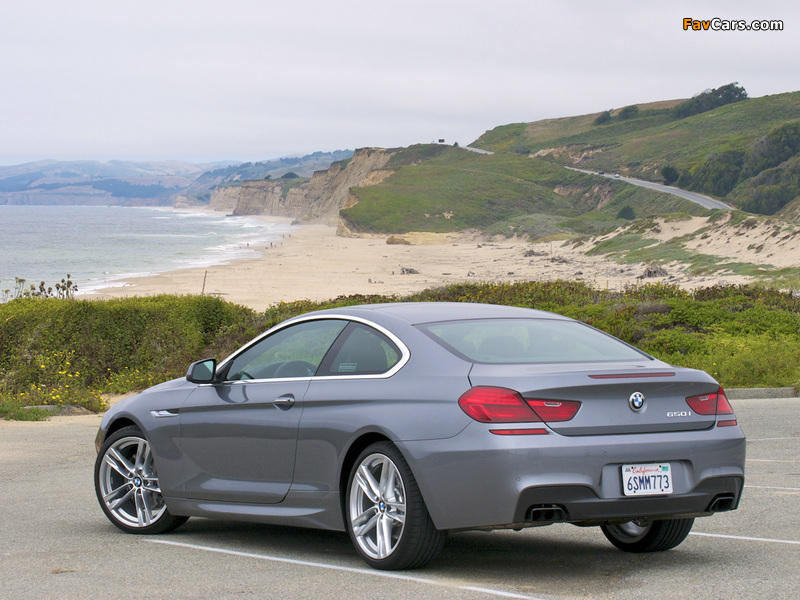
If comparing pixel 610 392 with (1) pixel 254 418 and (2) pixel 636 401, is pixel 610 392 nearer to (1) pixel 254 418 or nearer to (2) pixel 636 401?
(2) pixel 636 401

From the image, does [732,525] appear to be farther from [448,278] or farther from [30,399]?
[448,278]

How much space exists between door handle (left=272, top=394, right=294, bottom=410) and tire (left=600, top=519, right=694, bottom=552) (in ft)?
6.97

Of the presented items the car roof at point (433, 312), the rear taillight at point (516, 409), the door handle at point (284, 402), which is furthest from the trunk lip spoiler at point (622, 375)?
the door handle at point (284, 402)

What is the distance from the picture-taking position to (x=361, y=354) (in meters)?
5.71

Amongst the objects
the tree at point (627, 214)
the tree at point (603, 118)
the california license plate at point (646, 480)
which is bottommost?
the california license plate at point (646, 480)

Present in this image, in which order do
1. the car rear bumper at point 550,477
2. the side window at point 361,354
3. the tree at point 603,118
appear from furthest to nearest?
the tree at point 603,118
the side window at point 361,354
the car rear bumper at point 550,477

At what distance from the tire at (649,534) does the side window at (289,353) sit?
2113 millimetres

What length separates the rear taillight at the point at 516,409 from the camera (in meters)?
4.84

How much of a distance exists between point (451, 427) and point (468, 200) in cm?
11395

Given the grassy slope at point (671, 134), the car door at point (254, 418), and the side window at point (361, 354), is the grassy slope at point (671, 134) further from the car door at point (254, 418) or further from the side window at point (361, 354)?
the side window at point (361, 354)

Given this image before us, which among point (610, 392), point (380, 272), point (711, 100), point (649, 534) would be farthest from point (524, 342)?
point (711, 100)

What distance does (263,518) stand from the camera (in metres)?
5.98

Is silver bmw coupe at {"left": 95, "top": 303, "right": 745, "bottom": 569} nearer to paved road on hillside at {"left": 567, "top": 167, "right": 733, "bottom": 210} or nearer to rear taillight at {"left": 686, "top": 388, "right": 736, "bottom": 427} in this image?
rear taillight at {"left": 686, "top": 388, "right": 736, "bottom": 427}

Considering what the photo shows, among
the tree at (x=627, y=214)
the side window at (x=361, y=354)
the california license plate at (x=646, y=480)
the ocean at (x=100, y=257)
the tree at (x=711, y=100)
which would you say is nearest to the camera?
the california license plate at (x=646, y=480)
